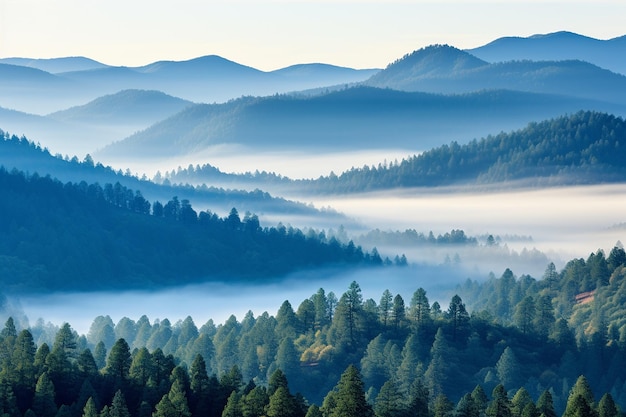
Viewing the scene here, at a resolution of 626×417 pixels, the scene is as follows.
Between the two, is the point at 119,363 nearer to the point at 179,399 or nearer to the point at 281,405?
the point at 179,399

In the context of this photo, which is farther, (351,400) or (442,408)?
(442,408)

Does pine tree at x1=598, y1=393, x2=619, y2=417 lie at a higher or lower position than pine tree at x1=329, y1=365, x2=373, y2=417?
lower

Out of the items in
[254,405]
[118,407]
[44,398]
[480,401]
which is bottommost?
[480,401]

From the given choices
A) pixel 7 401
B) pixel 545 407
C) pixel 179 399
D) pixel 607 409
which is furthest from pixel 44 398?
pixel 607 409

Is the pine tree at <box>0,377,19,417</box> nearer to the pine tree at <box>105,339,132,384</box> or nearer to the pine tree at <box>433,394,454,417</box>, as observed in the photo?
the pine tree at <box>105,339,132,384</box>

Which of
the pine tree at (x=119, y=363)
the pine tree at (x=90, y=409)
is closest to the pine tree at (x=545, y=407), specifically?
the pine tree at (x=119, y=363)

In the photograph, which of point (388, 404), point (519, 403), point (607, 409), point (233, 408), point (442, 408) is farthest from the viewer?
point (519, 403)

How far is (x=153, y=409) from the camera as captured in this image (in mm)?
140375

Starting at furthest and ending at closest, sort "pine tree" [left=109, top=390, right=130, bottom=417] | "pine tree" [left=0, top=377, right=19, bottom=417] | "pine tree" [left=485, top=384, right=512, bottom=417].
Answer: "pine tree" [left=485, top=384, right=512, bottom=417] → "pine tree" [left=0, top=377, right=19, bottom=417] → "pine tree" [left=109, top=390, right=130, bottom=417]

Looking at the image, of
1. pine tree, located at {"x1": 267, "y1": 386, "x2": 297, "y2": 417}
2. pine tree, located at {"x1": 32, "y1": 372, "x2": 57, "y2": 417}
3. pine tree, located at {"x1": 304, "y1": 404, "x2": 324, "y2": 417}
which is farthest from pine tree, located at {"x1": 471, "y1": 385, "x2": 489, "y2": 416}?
pine tree, located at {"x1": 32, "y1": 372, "x2": 57, "y2": 417}

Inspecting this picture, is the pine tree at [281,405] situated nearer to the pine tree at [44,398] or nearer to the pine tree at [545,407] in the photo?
the pine tree at [44,398]

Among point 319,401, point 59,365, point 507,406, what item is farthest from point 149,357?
point 319,401

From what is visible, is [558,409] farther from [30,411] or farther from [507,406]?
[30,411]

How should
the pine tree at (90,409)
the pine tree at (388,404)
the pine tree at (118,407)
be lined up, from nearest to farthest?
the pine tree at (90,409) → the pine tree at (118,407) → the pine tree at (388,404)
